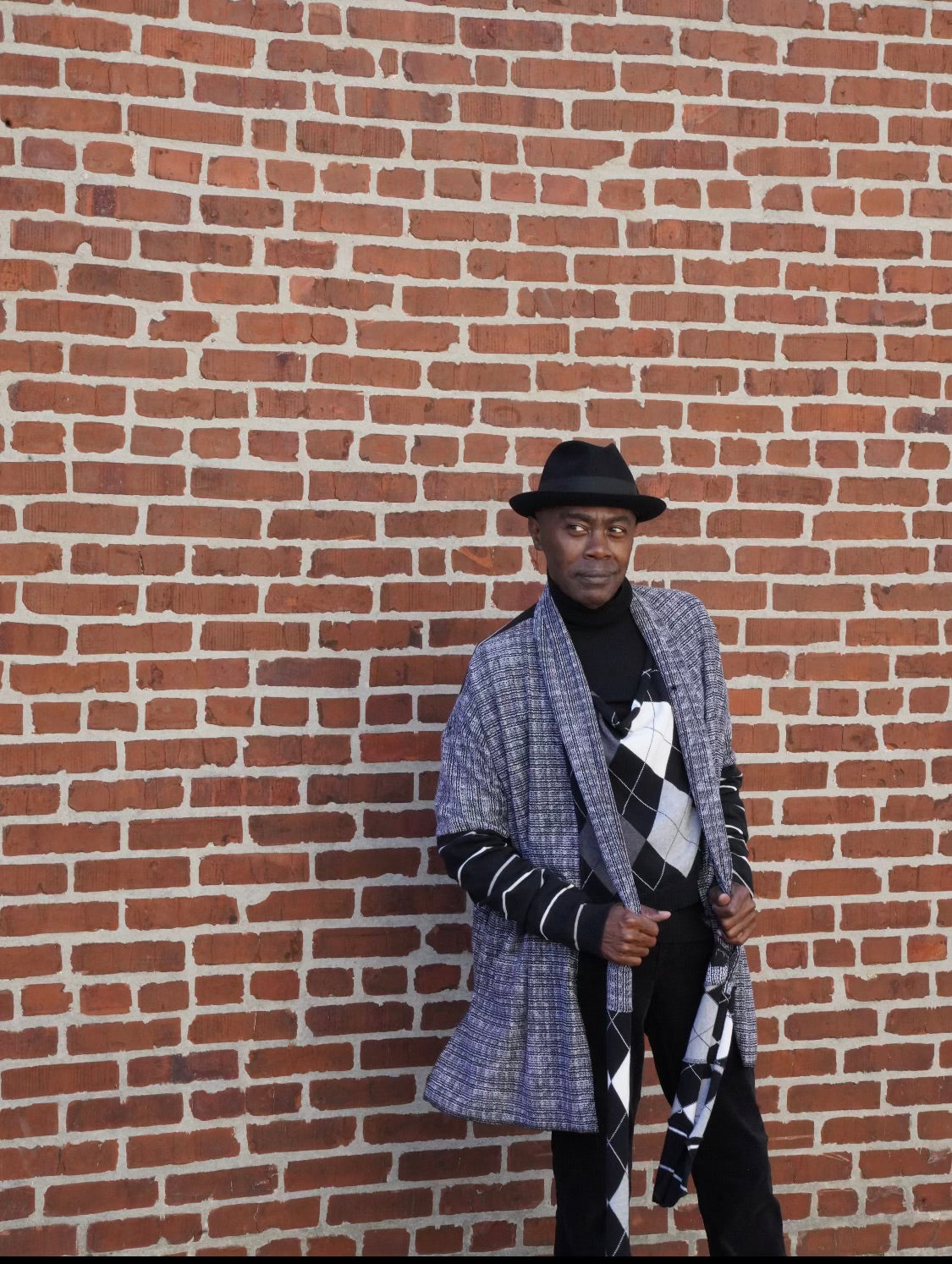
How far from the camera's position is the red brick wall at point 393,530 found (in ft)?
10.0

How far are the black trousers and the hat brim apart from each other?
93 centimetres

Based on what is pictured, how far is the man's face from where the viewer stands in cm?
268

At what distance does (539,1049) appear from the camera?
2.61 meters

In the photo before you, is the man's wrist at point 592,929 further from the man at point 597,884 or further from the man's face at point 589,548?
the man's face at point 589,548

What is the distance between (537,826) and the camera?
2654 mm

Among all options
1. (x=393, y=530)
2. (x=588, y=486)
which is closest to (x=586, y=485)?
(x=588, y=486)

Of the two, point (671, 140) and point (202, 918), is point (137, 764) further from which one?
point (671, 140)

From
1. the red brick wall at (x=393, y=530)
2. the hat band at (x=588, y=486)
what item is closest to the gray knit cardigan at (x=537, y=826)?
the hat band at (x=588, y=486)

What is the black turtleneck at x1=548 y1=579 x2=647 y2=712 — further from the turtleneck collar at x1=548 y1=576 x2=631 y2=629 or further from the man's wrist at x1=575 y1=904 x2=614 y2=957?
the man's wrist at x1=575 y1=904 x2=614 y2=957

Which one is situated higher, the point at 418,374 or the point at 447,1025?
the point at 418,374

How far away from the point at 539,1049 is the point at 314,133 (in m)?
2.35

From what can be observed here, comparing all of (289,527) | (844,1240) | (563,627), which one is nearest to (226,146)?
(289,527)

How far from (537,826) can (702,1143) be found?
2.83ft

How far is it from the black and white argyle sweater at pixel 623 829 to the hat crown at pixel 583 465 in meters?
0.26
